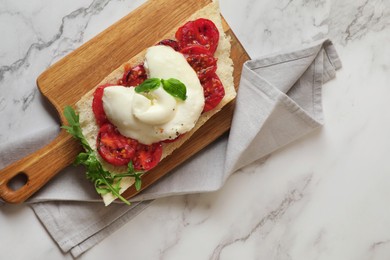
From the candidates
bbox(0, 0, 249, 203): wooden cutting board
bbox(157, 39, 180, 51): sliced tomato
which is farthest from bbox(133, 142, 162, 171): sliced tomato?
bbox(157, 39, 180, 51): sliced tomato

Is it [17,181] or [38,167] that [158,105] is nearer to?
[38,167]

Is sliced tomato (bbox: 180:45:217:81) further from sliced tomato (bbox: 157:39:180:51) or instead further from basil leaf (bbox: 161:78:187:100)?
basil leaf (bbox: 161:78:187:100)

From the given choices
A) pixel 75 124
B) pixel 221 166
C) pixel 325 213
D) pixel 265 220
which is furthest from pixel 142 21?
pixel 325 213

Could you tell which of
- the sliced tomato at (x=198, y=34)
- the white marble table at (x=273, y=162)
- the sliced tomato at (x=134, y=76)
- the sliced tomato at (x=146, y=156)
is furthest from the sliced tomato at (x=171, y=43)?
the sliced tomato at (x=146, y=156)

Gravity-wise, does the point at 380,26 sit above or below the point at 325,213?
above

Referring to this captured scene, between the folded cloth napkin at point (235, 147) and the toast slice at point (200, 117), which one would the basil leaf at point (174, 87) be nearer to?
the toast slice at point (200, 117)

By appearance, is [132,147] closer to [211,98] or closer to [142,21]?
[211,98]

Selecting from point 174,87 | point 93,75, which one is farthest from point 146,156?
point 93,75
